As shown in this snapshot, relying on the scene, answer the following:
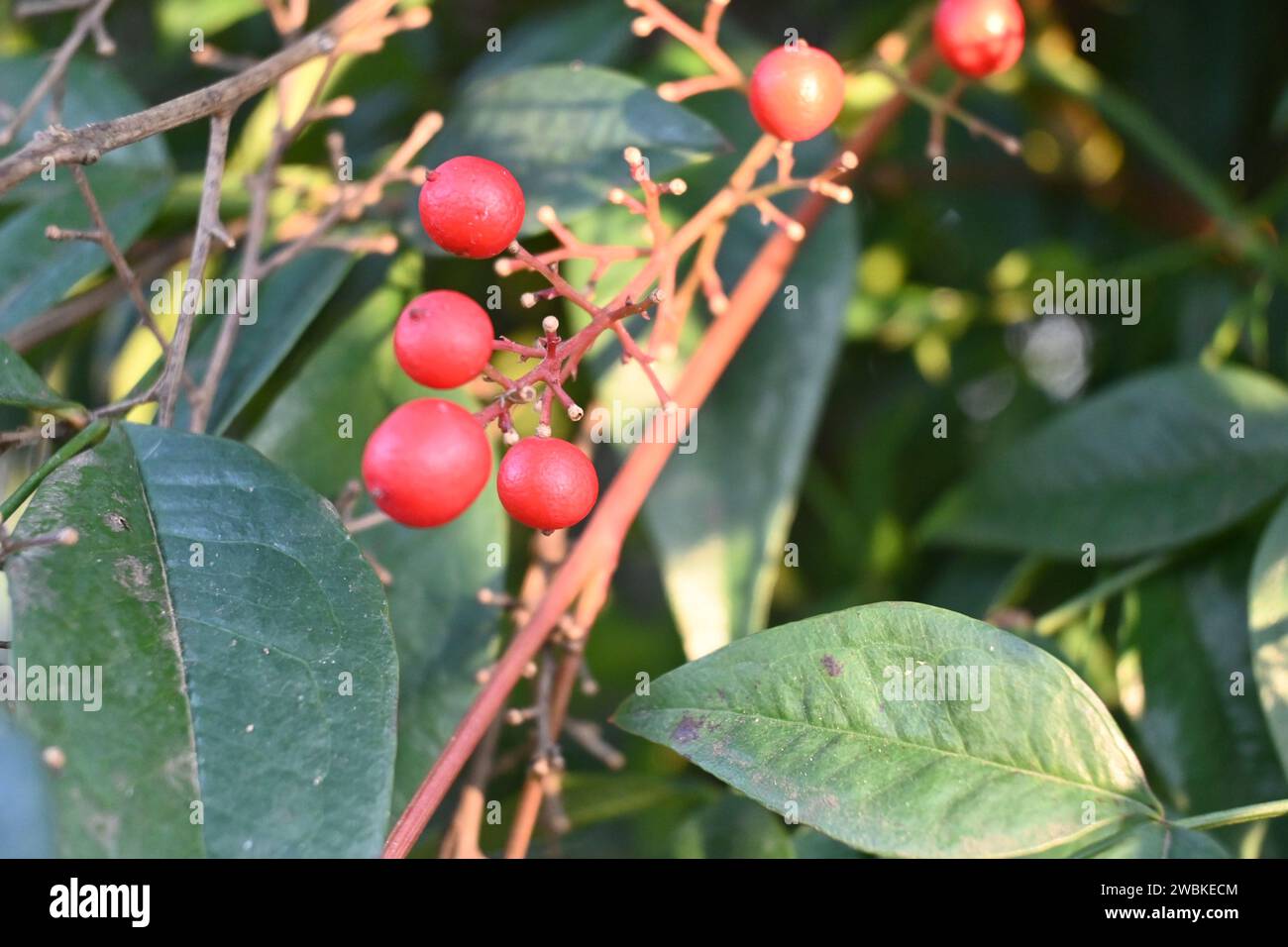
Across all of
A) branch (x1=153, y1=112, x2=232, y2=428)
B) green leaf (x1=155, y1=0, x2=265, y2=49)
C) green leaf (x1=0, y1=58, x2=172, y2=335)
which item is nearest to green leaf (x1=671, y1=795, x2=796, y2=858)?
branch (x1=153, y1=112, x2=232, y2=428)

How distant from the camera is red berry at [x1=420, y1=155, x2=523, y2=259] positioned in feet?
1.58

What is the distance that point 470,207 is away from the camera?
1.58 ft

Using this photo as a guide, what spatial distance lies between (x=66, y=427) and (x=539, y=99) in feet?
1.10

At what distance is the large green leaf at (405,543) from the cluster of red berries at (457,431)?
0.17m

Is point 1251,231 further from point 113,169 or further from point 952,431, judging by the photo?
point 113,169

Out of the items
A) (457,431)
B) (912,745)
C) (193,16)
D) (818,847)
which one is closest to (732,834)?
(818,847)

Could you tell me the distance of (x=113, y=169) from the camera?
32.3 inches

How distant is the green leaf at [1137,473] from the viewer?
2.47 ft

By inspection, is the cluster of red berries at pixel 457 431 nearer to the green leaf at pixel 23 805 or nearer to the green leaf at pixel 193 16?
the green leaf at pixel 23 805

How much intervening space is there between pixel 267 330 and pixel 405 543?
0.50ft

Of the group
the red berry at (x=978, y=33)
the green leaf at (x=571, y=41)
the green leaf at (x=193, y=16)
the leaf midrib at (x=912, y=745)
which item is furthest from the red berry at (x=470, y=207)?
the green leaf at (x=193, y=16)

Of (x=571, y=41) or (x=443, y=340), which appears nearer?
(x=443, y=340)

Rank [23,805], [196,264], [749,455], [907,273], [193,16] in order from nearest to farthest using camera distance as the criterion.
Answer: [23,805]
[196,264]
[749,455]
[193,16]
[907,273]

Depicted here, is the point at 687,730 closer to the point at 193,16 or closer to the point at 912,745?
the point at 912,745
